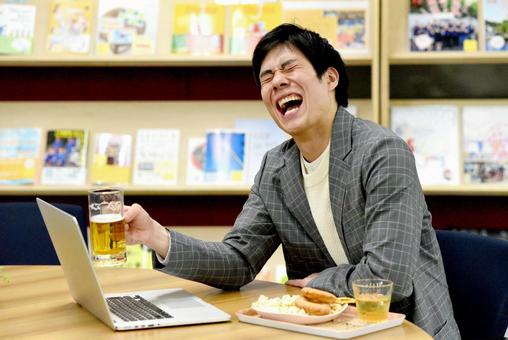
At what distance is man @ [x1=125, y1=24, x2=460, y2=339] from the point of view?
1.85m

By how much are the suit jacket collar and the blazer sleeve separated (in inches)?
2.9

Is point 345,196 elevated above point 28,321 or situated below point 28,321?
above

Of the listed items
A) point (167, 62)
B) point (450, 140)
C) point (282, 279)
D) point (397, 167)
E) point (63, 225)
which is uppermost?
point (167, 62)

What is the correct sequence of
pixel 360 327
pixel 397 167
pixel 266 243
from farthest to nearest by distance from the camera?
1. pixel 266 243
2. pixel 397 167
3. pixel 360 327

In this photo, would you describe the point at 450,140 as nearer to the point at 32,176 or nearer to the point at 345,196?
the point at 345,196

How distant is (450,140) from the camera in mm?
3570

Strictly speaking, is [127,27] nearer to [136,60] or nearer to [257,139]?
[136,60]

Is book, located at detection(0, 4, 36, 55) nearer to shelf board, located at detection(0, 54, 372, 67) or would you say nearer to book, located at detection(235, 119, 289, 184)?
shelf board, located at detection(0, 54, 372, 67)

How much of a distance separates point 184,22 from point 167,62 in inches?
9.0

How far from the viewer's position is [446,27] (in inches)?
140

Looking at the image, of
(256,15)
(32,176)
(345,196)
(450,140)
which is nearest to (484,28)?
(450,140)

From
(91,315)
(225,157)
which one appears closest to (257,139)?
(225,157)

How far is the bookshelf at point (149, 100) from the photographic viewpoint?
148 inches

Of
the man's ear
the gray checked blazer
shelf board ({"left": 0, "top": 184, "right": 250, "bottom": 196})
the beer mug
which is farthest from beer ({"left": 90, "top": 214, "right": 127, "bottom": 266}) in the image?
shelf board ({"left": 0, "top": 184, "right": 250, "bottom": 196})
